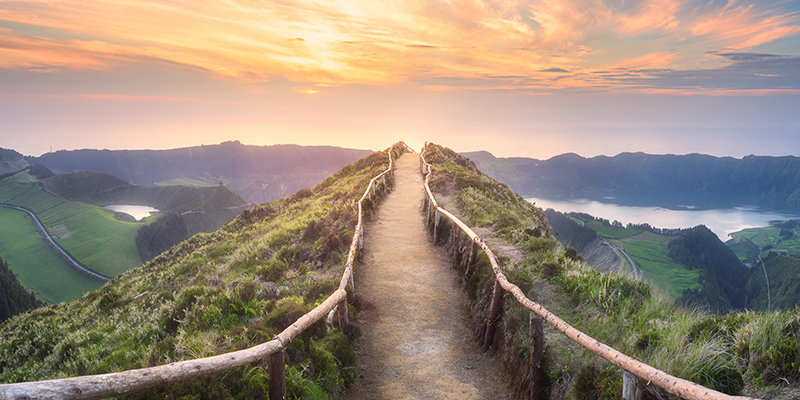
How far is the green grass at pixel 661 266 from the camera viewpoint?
13888 cm

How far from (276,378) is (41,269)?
668 ft

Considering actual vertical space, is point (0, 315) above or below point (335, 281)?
below

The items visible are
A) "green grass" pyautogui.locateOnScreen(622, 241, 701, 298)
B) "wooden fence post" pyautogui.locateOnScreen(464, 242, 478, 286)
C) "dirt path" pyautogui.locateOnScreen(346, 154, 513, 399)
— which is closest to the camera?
"dirt path" pyautogui.locateOnScreen(346, 154, 513, 399)

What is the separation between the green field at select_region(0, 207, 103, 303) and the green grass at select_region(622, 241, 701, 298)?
7690 inches

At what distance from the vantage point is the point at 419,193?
27.9 metres

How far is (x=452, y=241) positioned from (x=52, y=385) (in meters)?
12.6

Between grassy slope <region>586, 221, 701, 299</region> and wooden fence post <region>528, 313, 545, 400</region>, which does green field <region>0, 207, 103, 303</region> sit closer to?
wooden fence post <region>528, 313, 545, 400</region>

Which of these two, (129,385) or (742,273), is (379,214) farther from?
(742,273)

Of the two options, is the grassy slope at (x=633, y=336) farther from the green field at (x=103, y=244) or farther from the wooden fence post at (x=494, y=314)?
the green field at (x=103, y=244)

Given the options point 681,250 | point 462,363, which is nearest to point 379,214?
point 462,363

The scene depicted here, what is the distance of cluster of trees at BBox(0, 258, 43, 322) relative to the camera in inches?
3531

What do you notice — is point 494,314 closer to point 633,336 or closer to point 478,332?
point 478,332

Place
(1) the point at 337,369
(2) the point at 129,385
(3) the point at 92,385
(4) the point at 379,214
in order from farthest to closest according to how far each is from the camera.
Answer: (4) the point at 379,214 < (1) the point at 337,369 < (2) the point at 129,385 < (3) the point at 92,385

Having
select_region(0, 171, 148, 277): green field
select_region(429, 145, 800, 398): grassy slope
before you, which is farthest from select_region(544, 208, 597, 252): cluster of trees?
select_region(0, 171, 148, 277): green field
